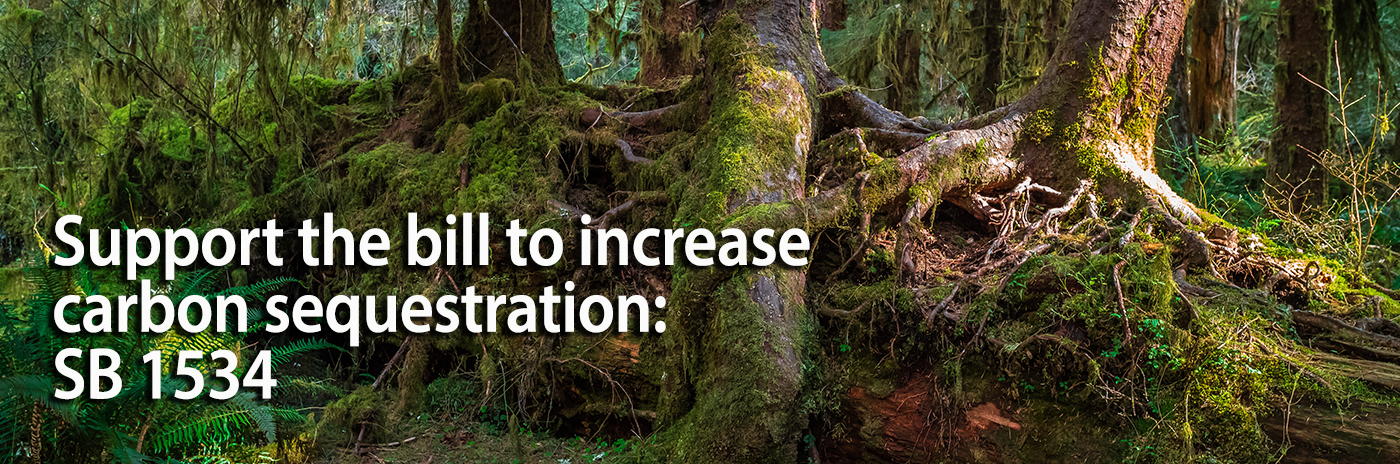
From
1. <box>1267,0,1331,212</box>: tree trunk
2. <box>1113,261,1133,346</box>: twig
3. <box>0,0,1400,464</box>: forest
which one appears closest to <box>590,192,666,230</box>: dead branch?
<box>0,0,1400,464</box>: forest

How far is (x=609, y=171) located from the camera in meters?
5.77

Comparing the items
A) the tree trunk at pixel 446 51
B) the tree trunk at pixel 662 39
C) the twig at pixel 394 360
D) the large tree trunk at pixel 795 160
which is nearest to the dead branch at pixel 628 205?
the large tree trunk at pixel 795 160

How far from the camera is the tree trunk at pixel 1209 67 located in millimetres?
6633

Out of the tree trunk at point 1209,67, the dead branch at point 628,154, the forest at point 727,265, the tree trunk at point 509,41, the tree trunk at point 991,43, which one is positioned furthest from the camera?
the tree trunk at point 991,43

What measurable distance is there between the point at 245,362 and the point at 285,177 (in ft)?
7.77

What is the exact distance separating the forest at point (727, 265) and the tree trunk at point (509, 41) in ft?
0.10

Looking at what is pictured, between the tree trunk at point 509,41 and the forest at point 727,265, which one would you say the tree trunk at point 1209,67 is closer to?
the forest at point 727,265

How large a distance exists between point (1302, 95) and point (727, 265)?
261 inches

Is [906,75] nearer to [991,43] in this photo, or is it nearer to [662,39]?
[991,43]

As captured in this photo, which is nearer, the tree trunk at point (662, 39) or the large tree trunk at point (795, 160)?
the large tree trunk at point (795, 160)

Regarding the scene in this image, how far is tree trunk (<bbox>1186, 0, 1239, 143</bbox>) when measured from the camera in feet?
21.8

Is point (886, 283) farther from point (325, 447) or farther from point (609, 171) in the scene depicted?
point (325, 447)

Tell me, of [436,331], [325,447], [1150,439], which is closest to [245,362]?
[325,447]

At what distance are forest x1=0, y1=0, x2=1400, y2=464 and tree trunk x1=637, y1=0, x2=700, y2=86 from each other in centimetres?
18
